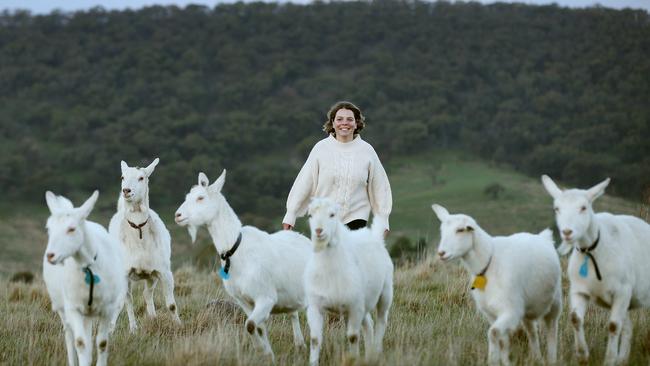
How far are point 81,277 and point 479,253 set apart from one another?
360 cm

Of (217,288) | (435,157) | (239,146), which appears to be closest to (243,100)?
(239,146)

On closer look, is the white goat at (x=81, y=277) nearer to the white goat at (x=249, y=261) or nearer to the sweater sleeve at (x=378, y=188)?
the white goat at (x=249, y=261)

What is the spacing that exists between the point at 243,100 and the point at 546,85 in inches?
1541

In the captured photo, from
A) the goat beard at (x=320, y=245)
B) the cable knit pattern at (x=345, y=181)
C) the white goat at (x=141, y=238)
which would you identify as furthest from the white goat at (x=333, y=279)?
the white goat at (x=141, y=238)

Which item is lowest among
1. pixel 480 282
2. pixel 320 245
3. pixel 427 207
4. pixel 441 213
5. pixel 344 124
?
pixel 427 207

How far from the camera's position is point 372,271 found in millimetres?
7770

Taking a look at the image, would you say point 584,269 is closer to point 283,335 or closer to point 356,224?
point 356,224

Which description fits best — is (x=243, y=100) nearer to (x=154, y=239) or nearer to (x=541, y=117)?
(x=541, y=117)

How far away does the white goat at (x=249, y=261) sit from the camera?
806 centimetres

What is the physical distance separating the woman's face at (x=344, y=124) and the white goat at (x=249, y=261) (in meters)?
1.63

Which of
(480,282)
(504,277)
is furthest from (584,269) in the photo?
(480,282)

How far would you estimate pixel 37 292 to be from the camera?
43.6ft

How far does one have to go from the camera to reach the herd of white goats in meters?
6.96

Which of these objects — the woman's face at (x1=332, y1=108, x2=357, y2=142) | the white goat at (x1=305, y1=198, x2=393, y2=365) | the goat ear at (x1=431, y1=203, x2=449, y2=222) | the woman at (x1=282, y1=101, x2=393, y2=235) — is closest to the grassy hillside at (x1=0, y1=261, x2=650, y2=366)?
the white goat at (x1=305, y1=198, x2=393, y2=365)
